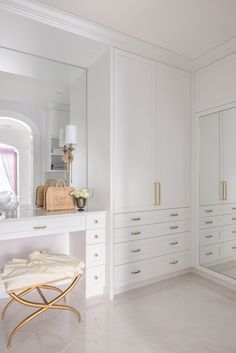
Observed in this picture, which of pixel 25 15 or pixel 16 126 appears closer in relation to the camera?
pixel 25 15

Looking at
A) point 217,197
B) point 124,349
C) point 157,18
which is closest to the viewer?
point 124,349

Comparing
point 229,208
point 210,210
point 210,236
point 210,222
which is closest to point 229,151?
point 229,208

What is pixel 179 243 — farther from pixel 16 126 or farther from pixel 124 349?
pixel 16 126

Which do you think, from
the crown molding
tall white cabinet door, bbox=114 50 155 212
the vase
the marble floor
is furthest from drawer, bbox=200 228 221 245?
the crown molding

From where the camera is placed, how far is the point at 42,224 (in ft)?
7.34

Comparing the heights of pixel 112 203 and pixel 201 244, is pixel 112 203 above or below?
above

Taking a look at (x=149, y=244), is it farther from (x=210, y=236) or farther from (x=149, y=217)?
(x=210, y=236)

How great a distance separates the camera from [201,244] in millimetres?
3176

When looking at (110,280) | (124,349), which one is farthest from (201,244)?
(124,349)

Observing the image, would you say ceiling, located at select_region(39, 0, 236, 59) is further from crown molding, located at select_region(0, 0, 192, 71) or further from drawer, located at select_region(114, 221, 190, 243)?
drawer, located at select_region(114, 221, 190, 243)

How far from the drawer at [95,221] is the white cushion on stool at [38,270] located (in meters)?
0.43

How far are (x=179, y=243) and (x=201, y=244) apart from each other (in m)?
0.31

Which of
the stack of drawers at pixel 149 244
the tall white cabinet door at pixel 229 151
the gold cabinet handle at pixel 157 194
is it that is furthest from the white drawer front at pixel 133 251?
the tall white cabinet door at pixel 229 151

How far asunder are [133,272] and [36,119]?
1.98 metres
